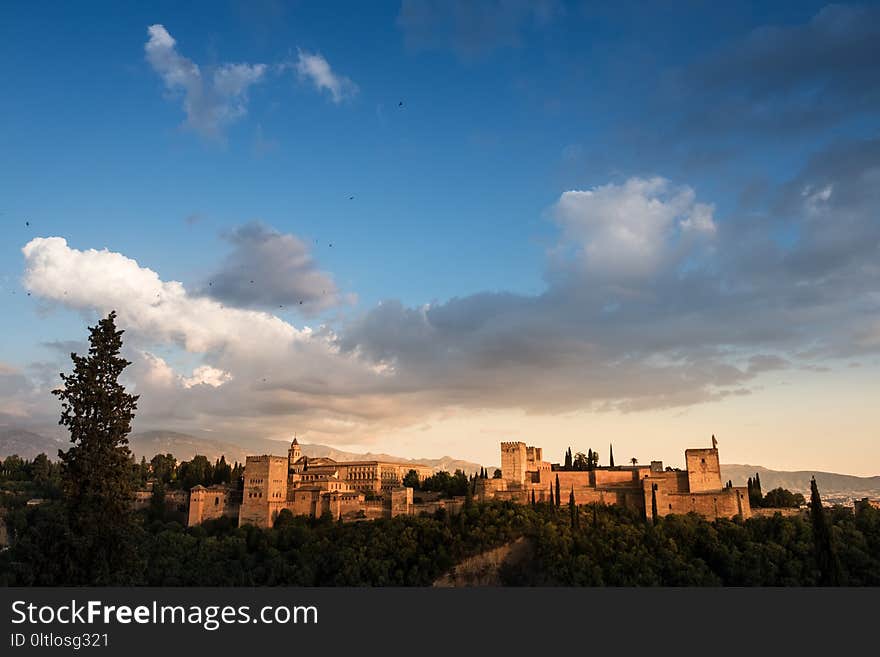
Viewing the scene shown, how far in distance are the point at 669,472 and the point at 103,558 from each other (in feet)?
169

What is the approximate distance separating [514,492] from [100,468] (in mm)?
49772

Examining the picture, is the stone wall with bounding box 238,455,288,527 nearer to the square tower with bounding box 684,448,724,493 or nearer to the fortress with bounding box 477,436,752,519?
the fortress with bounding box 477,436,752,519

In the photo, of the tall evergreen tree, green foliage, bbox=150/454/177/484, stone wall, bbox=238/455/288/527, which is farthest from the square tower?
green foliage, bbox=150/454/177/484

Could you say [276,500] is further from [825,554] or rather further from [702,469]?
[825,554]

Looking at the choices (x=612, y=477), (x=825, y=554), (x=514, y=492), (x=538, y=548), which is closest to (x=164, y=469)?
(x=514, y=492)

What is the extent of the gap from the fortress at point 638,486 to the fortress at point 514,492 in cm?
8

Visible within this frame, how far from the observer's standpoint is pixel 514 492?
66938mm

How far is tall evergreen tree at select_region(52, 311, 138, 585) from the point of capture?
20422mm

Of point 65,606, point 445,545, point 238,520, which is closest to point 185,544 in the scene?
point 238,520

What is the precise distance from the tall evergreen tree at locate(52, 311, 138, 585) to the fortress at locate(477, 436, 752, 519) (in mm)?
48463

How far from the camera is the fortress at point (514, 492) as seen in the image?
61375mm

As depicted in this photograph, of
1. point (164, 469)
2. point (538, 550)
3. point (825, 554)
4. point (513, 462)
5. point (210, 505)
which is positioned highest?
point (164, 469)

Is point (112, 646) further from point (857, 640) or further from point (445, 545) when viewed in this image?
point (445, 545)

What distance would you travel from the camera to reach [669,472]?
62.7 meters
